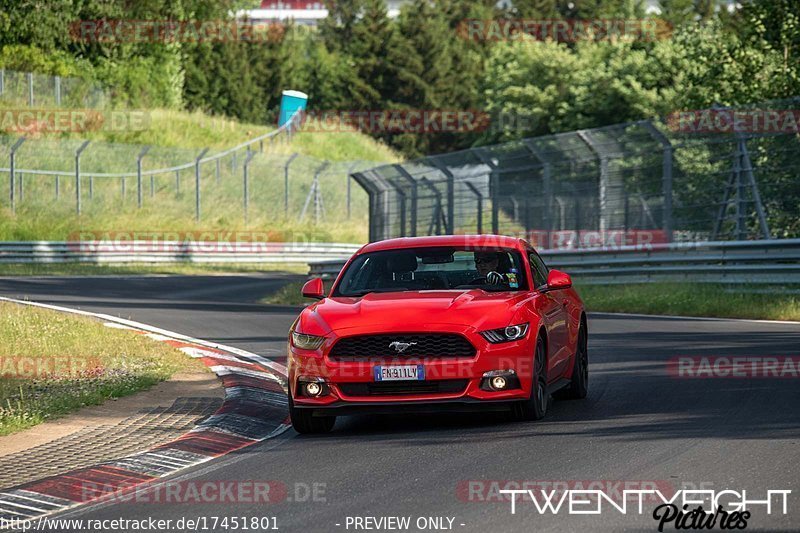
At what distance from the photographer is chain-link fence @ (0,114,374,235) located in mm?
47031

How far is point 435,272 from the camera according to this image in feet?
37.4

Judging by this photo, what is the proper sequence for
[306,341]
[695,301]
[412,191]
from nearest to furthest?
1. [306,341]
2. [695,301]
3. [412,191]

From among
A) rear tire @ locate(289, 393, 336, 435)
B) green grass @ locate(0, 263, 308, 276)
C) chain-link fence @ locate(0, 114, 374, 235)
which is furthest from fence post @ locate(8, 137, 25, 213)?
rear tire @ locate(289, 393, 336, 435)

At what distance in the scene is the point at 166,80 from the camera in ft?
227

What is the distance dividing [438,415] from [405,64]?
3111 inches

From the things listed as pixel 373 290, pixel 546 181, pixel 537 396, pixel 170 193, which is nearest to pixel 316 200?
pixel 170 193

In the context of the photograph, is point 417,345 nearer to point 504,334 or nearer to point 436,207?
point 504,334

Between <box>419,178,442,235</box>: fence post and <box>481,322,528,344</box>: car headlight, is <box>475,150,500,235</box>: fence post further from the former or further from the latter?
<box>481,322,528,344</box>: car headlight

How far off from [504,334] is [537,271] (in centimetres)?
186

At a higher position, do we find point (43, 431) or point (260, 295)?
point (43, 431)

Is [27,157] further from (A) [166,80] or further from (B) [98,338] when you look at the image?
(B) [98,338]

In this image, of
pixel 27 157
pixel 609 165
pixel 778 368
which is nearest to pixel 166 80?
pixel 27 157

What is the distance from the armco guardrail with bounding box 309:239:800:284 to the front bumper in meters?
12.1
